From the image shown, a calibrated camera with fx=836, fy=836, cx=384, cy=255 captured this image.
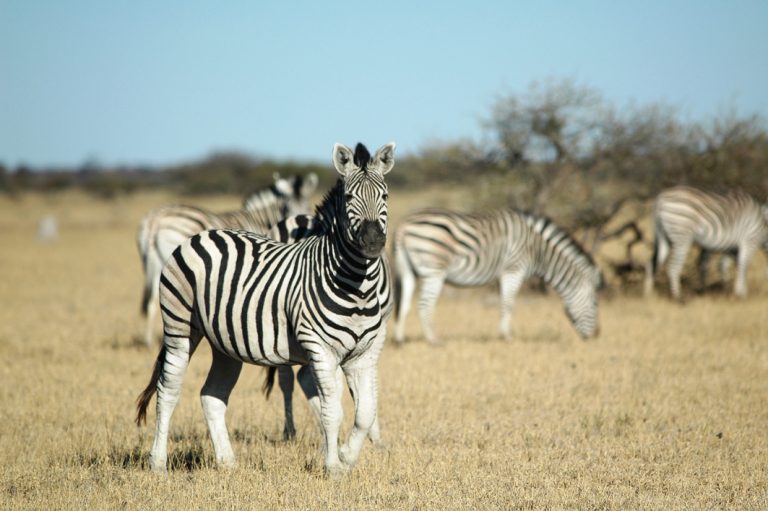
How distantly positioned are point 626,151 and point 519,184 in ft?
7.78

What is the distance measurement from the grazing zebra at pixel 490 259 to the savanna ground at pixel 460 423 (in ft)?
1.78

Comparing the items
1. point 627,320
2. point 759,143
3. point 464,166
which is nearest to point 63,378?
point 627,320

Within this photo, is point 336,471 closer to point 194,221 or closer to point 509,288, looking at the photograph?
point 194,221

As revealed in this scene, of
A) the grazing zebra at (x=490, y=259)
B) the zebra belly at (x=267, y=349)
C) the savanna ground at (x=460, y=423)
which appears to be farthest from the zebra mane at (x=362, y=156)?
the grazing zebra at (x=490, y=259)

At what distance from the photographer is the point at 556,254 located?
12688 mm

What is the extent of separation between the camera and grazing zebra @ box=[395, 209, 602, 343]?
12.2 metres

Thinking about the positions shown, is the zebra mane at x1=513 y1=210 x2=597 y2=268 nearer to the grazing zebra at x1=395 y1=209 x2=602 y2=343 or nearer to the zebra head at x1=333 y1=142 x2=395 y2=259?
the grazing zebra at x1=395 y1=209 x2=602 y2=343

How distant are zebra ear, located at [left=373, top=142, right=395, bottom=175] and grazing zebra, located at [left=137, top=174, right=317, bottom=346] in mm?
5386

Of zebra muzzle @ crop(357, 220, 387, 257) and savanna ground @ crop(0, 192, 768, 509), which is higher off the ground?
zebra muzzle @ crop(357, 220, 387, 257)

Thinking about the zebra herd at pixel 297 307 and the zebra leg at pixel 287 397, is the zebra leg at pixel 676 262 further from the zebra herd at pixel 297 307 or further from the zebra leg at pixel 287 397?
the zebra leg at pixel 287 397

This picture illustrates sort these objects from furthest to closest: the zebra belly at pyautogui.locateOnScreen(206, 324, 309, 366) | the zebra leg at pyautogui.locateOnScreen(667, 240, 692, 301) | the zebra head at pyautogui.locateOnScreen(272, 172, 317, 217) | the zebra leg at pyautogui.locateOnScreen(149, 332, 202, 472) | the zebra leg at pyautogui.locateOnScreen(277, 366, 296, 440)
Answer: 1. the zebra leg at pyautogui.locateOnScreen(667, 240, 692, 301)
2. the zebra head at pyautogui.locateOnScreen(272, 172, 317, 217)
3. the zebra leg at pyautogui.locateOnScreen(277, 366, 296, 440)
4. the zebra leg at pyautogui.locateOnScreen(149, 332, 202, 472)
5. the zebra belly at pyautogui.locateOnScreen(206, 324, 309, 366)

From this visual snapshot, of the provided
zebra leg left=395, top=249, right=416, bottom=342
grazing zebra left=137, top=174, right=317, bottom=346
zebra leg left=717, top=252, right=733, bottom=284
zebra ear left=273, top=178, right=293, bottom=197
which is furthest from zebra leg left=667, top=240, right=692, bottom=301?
zebra ear left=273, top=178, right=293, bottom=197

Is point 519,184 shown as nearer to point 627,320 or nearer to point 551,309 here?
point 551,309

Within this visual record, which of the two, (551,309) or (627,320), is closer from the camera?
(627,320)
